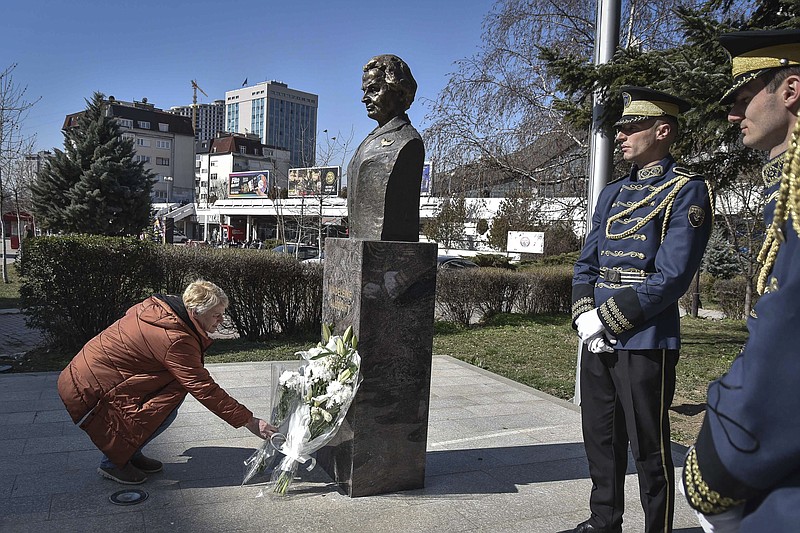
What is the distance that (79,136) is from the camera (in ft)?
75.5

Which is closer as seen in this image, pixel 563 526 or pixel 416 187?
pixel 563 526

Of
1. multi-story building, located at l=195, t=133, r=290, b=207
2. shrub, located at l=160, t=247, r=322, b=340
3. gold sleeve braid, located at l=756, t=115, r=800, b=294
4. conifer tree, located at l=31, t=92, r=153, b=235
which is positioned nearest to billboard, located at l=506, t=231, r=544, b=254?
conifer tree, located at l=31, t=92, r=153, b=235

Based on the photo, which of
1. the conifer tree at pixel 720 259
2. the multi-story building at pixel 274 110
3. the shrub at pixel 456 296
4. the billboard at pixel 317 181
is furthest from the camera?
the multi-story building at pixel 274 110

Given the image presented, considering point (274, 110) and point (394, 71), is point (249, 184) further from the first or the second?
point (274, 110)

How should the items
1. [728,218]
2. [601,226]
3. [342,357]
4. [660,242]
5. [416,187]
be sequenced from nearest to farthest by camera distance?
[660,242] → [601,226] → [342,357] → [416,187] → [728,218]

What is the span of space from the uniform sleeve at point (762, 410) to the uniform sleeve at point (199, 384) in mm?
2908

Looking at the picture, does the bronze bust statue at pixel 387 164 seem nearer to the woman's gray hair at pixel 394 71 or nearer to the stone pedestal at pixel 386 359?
the woman's gray hair at pixel 394 71

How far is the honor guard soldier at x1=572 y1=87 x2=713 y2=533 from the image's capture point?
304 centimetres

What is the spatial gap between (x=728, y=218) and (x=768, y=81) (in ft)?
52.6

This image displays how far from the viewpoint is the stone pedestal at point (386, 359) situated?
3.82m

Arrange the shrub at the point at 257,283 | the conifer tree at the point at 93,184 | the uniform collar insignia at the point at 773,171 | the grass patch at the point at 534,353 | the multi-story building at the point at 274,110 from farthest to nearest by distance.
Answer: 1. the multi-story building at the point at 274,110
2. the conifer tree at the point at 93,184
3. the shrub at the point at 257,283
4. the grass patch at the point at 534,353
5. the uniform collar insignia at the point at 773,171

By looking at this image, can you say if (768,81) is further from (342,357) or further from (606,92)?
(606,92)

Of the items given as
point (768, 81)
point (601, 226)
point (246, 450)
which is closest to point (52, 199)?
point (246, 450)

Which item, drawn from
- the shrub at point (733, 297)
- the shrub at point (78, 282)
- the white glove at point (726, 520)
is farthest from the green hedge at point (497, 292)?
the white glove at point (726, 520)
